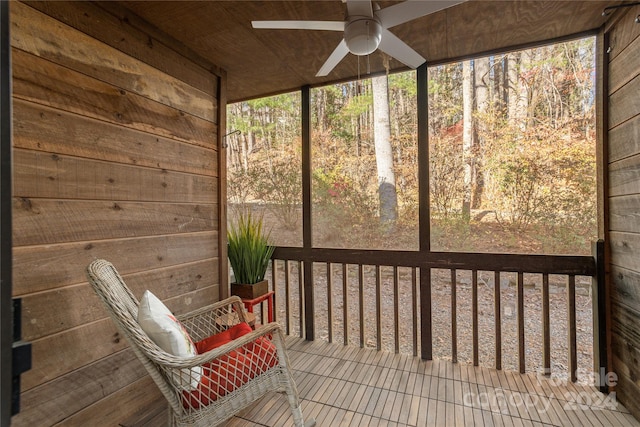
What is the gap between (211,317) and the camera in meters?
2.14

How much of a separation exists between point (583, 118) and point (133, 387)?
5.33 metres

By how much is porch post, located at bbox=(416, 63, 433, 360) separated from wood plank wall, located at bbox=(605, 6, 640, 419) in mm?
1171

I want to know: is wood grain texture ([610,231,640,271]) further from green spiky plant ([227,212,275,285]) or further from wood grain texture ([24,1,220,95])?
wood grain texture ([24,1,220,95])

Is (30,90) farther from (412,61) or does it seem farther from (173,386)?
(412,61)

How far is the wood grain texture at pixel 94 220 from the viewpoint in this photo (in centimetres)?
139

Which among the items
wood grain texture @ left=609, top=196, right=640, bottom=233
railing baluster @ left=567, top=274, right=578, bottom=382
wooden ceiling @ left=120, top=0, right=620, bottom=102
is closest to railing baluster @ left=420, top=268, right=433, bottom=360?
railing baluster @ left=567, top=274, right=578, bottom=382

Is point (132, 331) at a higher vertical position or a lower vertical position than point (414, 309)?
higher

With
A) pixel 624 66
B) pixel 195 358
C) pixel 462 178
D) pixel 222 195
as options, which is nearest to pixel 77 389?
pixel 195 358

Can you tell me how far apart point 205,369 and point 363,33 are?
5.96 ft

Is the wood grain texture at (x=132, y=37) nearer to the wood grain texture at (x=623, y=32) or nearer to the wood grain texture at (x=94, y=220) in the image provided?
the wood grain texture at (x=94, y=220)

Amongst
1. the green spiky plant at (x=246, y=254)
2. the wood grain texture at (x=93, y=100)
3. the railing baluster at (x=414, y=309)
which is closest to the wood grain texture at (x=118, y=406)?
the green spiky plant at (x=246, y=254)

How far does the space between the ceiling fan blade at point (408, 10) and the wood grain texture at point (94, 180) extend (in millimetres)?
1685

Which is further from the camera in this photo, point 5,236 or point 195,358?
point 195,358

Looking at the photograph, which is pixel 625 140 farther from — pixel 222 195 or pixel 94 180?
pixel 94 180
